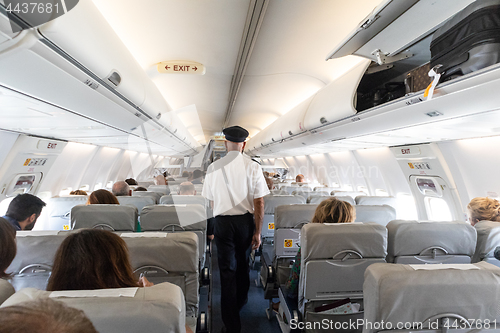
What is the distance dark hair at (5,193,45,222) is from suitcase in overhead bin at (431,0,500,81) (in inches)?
165

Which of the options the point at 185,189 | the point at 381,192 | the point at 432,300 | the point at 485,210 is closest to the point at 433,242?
the point at 485,210

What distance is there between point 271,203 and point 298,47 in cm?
253

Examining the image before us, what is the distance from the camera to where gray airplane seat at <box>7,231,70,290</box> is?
193 cm

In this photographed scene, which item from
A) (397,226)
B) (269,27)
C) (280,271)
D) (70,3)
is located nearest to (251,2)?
(269,27)

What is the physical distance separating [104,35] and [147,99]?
1502 millimetres

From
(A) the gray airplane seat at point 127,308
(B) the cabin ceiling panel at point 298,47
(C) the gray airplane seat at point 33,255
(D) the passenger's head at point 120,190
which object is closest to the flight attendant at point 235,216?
(B) the cabin ceiling panel at point 298,47

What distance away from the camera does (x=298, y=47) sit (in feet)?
13.8

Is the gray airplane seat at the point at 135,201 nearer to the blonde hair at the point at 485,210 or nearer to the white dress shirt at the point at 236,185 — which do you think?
the white dress shirt at the point at 236,185

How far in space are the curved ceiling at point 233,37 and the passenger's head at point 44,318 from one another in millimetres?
2929

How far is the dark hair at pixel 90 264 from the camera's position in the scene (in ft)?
4.18

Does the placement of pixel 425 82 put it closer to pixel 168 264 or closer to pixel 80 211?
pixel 168 264

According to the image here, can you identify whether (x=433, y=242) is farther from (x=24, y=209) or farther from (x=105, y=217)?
(x=24, y=209)

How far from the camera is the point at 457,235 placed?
228 centimetres

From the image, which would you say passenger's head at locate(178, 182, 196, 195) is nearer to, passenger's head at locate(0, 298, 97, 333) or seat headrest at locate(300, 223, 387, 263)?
seat headrest at locate(300, 223, 387, 263)
